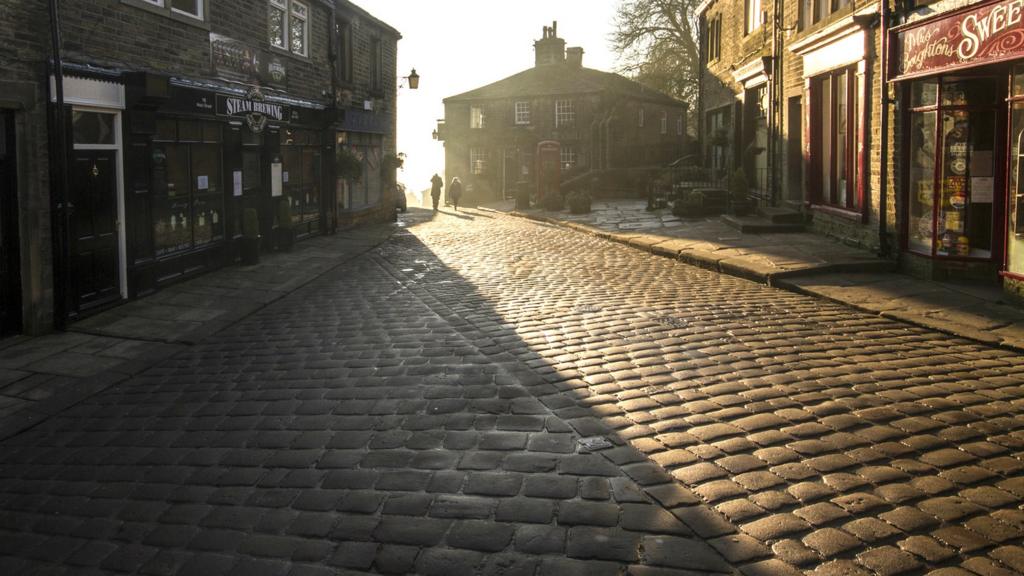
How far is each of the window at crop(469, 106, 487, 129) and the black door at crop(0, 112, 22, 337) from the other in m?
41.1

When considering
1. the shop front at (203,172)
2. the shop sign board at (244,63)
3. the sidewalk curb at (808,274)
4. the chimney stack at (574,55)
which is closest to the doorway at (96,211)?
the shop front at (203,172)

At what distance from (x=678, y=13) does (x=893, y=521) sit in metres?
41.9

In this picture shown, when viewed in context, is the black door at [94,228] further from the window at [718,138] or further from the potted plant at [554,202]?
the potted plant at [554,202]

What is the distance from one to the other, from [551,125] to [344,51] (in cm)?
2702

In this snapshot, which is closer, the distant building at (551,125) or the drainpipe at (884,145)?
the drainpipe at (884,145)

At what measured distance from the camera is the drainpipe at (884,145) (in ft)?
42.0

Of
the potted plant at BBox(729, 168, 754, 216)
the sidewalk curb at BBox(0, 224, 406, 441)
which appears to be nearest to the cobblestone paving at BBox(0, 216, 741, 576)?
the sidewalk curb at BBox(0, 224, 406, 441)

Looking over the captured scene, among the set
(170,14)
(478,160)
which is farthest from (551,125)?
(170,14)

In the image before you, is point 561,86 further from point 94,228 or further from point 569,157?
point 94,228

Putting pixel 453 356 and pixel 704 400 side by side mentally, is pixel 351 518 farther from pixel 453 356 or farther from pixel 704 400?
pixel 453 356

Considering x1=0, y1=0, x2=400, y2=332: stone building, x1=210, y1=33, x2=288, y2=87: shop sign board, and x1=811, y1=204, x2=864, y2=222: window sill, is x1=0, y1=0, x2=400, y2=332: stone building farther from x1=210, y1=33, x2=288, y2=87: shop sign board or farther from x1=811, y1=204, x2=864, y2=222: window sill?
x1=811, y1=204, x2=864, y2=222: window sill

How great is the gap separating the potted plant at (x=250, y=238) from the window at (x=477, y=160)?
34.2 metres

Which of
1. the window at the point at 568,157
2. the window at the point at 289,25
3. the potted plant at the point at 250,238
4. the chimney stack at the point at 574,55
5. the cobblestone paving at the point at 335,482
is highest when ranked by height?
the chimney stack at the point at 574,55

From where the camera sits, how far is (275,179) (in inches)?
689
